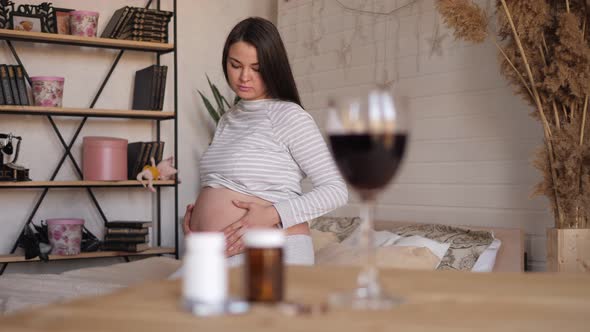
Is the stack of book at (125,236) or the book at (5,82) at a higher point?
the book at (5,82)

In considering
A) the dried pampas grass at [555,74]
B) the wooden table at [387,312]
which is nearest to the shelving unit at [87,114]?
the dried pampas grass at [555,74]

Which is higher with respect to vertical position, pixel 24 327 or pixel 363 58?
pixel 363 58

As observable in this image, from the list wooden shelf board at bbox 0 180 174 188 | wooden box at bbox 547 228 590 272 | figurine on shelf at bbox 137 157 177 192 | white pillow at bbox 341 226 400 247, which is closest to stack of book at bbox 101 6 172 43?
figurine on shelf at bbox 137 157 177 192

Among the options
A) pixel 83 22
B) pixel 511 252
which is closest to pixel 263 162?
pixel 511 252

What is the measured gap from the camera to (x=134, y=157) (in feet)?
14.8

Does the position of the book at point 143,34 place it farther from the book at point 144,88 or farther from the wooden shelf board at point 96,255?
the wooden shelf board at point 96,255

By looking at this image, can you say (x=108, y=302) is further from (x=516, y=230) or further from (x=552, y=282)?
(x=516, y=230)

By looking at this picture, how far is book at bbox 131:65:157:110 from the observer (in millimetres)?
4496

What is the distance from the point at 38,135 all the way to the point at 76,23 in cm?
67

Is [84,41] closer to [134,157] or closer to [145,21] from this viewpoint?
[145,21]

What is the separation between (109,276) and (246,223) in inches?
57.2

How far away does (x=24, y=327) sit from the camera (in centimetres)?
57

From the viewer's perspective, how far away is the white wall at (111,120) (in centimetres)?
444

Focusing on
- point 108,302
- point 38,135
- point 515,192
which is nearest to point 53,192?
point 38,135
